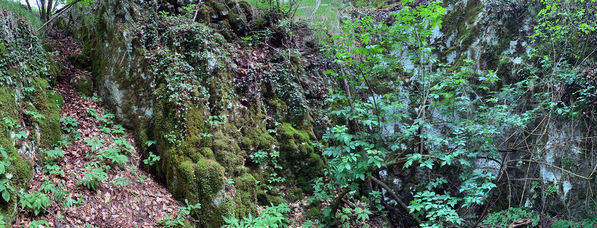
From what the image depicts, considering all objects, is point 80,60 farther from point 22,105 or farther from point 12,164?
point 12,164

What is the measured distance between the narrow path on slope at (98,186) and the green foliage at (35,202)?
62mm

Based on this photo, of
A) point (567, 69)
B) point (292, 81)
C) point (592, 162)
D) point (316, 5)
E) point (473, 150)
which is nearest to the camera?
point (473, 150)

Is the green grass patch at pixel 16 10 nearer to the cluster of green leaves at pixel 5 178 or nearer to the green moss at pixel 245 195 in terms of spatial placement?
the cluster of green leaves at pixel 5 178

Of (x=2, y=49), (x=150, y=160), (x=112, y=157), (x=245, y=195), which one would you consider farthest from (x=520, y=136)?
(x=2, y=49)

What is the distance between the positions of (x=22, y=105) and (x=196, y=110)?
7.32 feet

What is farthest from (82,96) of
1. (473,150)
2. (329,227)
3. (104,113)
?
(473,150)

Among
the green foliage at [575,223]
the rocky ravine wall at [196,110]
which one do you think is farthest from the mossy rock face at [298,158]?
the green foliage at [575,223]

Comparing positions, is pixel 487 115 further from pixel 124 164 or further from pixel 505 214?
pixel 124 164

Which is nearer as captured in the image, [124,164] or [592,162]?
[124,164]

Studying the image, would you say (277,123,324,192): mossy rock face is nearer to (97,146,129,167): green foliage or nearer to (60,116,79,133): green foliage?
(97,146,129,167): green foliage

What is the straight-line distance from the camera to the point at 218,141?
487 centimetres

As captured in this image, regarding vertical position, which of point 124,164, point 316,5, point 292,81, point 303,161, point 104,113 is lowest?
point 303,161

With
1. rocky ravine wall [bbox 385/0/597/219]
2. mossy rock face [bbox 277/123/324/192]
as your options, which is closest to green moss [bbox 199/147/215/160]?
mossy rock face [bbox 277/123/324/192]

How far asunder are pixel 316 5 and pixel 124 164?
24.4 feet
